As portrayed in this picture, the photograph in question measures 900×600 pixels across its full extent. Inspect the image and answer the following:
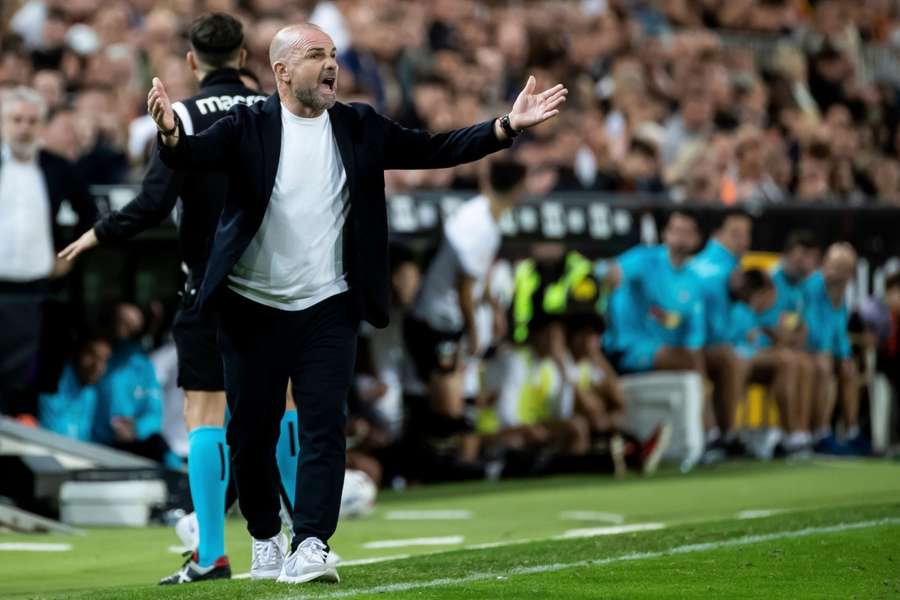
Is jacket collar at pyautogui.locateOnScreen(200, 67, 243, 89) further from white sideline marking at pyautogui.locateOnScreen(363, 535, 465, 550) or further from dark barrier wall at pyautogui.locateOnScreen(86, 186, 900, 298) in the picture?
dark barrier wall at pyautogui.locateOnScreen(86, 186, 900, 298)

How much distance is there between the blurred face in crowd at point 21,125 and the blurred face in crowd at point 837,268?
26.1 ft

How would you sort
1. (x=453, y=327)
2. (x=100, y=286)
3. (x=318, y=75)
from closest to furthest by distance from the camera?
(x=318, y=75) → (x=100, y=286) → (x=453, y=327)

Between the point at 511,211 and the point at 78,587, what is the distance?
683 cm

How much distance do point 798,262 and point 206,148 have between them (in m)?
10.5

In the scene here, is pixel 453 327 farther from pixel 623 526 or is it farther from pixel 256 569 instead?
pixel 256 569

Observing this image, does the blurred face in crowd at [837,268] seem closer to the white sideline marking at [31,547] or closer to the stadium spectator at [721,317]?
the stadium spectator at [721,317]

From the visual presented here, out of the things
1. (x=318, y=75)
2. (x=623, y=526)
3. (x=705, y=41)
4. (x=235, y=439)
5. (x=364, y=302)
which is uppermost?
(x=705, y=41)

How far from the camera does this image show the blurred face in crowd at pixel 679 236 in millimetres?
15008

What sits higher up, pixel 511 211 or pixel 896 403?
pixel 511 211

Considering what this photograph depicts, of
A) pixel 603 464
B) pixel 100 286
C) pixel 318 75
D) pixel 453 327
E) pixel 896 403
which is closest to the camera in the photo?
pixel 318 75

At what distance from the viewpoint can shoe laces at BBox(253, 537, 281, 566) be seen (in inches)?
281

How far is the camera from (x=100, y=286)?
12078mm

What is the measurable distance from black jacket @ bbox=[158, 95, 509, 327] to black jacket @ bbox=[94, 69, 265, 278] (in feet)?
2.51

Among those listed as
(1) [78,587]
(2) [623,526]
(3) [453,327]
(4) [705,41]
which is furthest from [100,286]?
(4) [705,41]
